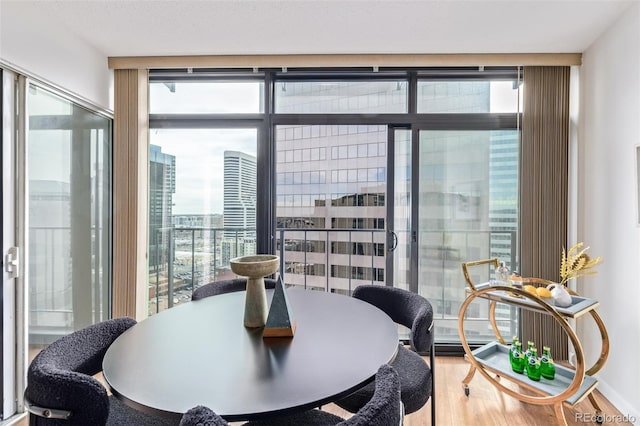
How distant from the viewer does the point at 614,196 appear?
7.22ft

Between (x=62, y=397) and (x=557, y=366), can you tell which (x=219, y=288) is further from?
(x=557, y=366)

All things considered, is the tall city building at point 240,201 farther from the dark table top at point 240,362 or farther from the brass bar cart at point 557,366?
the brass bar cart at point 557,366

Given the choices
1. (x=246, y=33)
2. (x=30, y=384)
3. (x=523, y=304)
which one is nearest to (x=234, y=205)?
(x=246, y=33)

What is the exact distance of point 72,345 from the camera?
47.4 inches

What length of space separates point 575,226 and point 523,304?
3.66ft

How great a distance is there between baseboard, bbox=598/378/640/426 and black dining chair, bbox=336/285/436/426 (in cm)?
135

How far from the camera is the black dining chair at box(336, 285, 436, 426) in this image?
1334 mm

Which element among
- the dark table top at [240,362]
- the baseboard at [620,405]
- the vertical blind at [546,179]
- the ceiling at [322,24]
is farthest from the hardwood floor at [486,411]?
the ceiling at [322,24]

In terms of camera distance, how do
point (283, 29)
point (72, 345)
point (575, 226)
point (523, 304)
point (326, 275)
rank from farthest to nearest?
point (326, 275) < point (575, 226) < point (283, 29) < point (523, 304) < point (72, 345)

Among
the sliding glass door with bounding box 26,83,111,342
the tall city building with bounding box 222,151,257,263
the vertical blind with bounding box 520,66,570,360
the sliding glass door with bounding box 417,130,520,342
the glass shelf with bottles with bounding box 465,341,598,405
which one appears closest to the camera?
the glass shelf with bottles with bounding box 465,341,598,405

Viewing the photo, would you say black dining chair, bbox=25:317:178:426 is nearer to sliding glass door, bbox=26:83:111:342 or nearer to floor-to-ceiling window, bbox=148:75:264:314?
sliding glass door, bbox=26:83:111:342

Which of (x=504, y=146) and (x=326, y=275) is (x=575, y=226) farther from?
(x=326, y=275)

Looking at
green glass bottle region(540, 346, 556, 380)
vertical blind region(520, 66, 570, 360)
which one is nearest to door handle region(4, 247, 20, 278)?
green glass bottle region(540, 346, 556, 380)

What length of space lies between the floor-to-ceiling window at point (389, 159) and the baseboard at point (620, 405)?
727mm
